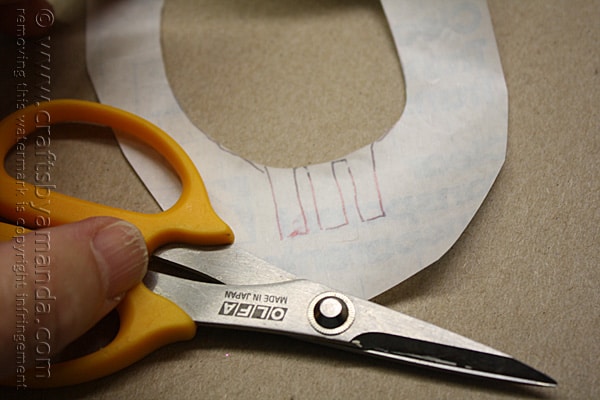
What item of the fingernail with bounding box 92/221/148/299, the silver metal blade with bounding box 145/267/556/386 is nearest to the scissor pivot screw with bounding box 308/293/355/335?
the silver metal blade with bounding box 145/267/556/386

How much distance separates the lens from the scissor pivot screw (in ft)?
1.30

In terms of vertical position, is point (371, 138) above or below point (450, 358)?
above

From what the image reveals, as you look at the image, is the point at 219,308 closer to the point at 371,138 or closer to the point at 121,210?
the point at 121,210

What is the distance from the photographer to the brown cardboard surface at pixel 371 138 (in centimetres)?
41

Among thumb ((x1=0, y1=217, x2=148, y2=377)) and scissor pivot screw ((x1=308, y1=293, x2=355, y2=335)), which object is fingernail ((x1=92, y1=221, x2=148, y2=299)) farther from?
scissor pivot screw ((x1=308, y1=293, x2=355, y2=335))

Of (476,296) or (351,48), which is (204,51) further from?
(476,296)

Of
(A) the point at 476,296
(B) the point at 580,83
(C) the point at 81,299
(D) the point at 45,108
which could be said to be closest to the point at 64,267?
(C) the point at 81,299

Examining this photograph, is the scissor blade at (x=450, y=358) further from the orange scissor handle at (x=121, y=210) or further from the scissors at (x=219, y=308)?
the orange scissor handle at (x=121, y=210)

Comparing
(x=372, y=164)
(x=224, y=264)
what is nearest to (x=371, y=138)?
(x=372, y=164)

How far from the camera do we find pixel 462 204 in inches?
18.8

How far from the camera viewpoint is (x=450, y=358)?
38 centimetres

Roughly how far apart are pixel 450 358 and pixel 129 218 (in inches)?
8.9

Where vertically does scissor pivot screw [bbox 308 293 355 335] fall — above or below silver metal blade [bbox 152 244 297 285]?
below

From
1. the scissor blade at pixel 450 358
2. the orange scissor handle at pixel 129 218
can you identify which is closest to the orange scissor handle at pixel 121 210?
the orange scissor handle at pixel 129 218
